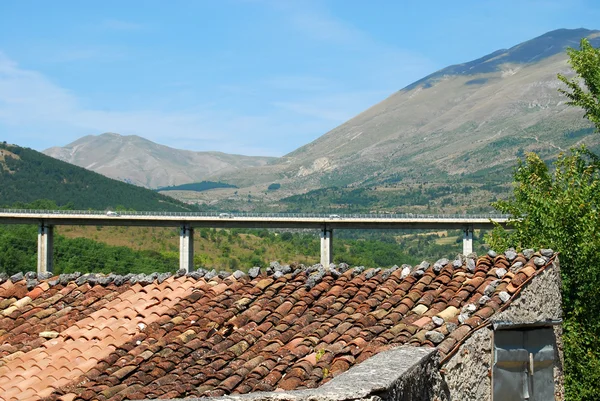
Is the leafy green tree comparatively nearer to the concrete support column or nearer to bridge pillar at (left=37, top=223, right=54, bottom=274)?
the concrete support column

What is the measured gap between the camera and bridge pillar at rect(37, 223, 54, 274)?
64.5m

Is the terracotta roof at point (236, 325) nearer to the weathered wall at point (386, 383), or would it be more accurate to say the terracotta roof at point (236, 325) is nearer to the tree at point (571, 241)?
the weathered wall at point (386, 383)

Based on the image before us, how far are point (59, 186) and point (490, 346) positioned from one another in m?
183

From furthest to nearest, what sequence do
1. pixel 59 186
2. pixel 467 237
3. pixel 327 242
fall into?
1. pixel 59 186
2. pixel 467 237
3. pixel 327 242

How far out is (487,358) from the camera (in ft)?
30.1

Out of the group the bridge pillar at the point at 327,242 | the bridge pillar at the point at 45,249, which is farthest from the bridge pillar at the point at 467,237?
the bridge pillar at the point at 45,249

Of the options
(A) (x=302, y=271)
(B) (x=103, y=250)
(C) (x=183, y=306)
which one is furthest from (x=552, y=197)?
(B) (x=103, y=250)

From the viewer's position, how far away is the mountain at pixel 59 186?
17388 cm

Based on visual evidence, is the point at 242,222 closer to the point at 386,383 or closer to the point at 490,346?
the point at 490,346

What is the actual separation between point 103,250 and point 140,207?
91.8m

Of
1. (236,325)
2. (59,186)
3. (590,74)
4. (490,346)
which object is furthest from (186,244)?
(59,186)

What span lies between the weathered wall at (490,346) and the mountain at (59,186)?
541 feet

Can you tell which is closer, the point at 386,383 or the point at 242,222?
the point at 386,383

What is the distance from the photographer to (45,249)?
217 feet
